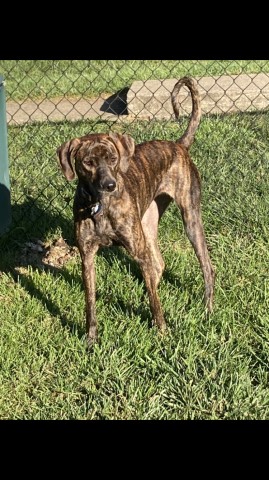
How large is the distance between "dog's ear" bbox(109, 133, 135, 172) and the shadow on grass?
36.7 inches

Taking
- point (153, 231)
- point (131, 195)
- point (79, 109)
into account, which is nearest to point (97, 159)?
point (131, 195)

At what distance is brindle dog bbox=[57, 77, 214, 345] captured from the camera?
390cm

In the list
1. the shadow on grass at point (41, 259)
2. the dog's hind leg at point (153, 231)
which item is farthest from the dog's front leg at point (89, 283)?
the dog's hind leg at point (153, 231)

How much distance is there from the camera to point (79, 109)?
9.67 m

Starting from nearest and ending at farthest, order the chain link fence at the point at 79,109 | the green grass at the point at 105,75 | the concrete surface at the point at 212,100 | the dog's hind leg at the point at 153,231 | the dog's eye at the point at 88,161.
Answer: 1. the dog's eye at the point at 88,161
2. the dog's hind leg at the point at 153,231
3. the chain link fence at the point at 79,109
4. the concrete surface at the point at 212,100
5. the green grass at the point at 105,75

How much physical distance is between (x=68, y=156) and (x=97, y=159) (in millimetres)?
211

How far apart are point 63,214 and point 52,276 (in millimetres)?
1014

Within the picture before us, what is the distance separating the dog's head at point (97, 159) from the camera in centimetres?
380

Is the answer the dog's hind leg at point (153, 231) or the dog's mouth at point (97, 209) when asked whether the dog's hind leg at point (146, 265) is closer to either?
the dog's mouth at point (97, 209)

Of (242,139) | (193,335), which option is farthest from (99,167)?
(242,139)

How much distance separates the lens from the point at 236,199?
5.80m

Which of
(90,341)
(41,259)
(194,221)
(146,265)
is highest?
(194,221)

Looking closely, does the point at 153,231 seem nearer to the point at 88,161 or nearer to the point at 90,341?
the point at 90,341

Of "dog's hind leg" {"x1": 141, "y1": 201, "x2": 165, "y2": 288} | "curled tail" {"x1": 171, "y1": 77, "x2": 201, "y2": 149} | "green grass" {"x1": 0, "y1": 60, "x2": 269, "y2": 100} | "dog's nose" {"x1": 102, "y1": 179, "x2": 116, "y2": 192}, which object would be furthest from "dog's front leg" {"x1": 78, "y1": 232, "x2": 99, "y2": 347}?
"green grass" {"x1": 0, "y1": 60, "x2": 269, "y2": 100}
